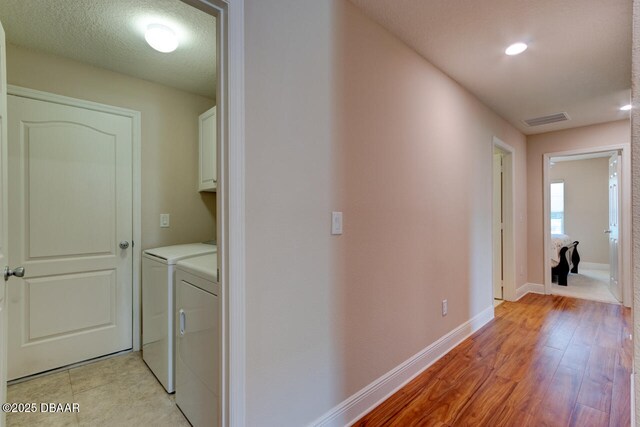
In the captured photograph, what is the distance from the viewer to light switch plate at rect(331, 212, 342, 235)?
5.31ft

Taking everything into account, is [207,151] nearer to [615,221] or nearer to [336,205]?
[336,205]

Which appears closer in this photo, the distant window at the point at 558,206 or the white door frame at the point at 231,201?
the white door frame at the point at 231,201

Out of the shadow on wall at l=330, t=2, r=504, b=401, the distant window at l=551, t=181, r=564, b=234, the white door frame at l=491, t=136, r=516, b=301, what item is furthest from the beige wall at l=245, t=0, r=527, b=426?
the distant window at l=551, t=181, r=564, b=234

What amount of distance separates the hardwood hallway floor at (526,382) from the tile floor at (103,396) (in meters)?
1.26

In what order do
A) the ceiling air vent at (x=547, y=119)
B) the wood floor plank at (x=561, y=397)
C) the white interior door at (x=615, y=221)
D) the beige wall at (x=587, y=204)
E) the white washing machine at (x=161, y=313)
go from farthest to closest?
the beige wall at (x=587, y=204)
the white interior door at (x=615, y=221)
the ceiling air vent at (x=547, y=119)
the white washing machine at (x=161, y=313)
the wood floor plank at (x=561, y=397)

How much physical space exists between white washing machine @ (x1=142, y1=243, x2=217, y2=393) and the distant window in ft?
25.4

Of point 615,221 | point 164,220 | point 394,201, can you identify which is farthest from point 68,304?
point 615,221

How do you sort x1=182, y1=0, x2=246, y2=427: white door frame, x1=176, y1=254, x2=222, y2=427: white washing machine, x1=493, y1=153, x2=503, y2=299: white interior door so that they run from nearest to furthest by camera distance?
x1=182, y1=0, x2=246, y2=427: white door frame → x1=176, y1=254, x2=222, y2=427: white washing machine → x1=493, y1=153, x2=503, y2=299: white interior door

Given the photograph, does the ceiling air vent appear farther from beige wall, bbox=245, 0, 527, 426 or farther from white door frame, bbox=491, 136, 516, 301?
beige wall, bbox=245, 0, 527, 426

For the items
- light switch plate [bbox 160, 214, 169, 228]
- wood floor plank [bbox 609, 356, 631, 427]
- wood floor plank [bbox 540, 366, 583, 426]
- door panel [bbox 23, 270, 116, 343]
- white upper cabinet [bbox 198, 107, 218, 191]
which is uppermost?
white upper cabinet [bbox 198, 107, 218, 191]

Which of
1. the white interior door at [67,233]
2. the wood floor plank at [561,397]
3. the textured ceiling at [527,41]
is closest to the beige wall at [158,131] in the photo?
the white interior door at [67,233]

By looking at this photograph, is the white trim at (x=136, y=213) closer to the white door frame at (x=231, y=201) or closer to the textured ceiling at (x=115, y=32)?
the textured ceiling at (x=115, y=32)

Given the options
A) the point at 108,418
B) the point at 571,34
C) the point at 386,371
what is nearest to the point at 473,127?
the point at 571,34

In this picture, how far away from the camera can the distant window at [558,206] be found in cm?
670
